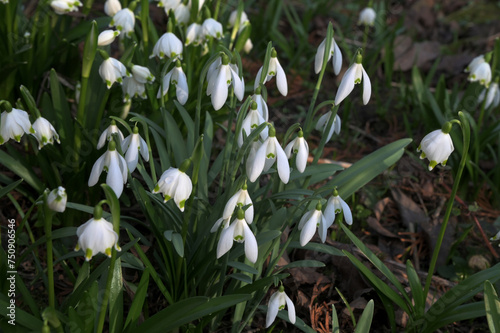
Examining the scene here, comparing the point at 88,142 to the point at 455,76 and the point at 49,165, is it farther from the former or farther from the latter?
the point at 455,76

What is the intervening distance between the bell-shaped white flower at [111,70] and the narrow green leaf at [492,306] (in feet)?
4.43

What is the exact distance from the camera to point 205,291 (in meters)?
1.93

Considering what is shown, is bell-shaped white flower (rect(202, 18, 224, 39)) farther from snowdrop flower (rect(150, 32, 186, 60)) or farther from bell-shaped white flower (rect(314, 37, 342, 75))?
bell-shaped white flower (rect(314, 37, 342, 75))

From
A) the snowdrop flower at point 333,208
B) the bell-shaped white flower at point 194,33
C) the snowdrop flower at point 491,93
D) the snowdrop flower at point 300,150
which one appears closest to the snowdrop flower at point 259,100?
the snowdrop flower at point 300,150

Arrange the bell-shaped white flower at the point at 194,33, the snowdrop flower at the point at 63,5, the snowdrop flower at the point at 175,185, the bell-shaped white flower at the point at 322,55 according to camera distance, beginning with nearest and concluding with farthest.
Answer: the snowdrop flower at the point at 175,185
the bell-shaped white flower at the point at 322,55
the snowdrop flower at the point at 63,5
the bell-shaped white flower at the point at 194,33

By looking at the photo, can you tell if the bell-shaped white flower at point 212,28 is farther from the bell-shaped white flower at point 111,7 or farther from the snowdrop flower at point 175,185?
the snowdrop flower at point 175,185

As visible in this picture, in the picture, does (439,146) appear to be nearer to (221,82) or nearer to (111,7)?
(221,82)

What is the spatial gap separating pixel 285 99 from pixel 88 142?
1467mm

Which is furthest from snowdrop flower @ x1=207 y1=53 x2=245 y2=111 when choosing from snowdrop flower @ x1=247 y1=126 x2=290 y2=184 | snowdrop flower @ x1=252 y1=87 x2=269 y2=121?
snowdrop flower @ x1=247 y1=126 x2=290 y2=184

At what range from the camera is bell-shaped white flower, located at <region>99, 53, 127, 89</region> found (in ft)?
6.56

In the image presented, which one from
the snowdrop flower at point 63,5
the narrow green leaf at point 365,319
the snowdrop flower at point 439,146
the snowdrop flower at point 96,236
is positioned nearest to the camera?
the snowdrop flower at point 96,236

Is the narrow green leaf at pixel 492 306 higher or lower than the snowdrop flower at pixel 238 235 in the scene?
lower

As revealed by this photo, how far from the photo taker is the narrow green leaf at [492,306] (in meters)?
1.65

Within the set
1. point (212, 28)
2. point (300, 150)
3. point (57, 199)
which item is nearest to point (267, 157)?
point (300, 150)
